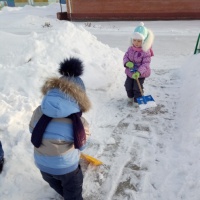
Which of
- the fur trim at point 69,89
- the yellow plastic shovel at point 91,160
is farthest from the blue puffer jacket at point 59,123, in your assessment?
the yellow plastic shovel at point 91,160

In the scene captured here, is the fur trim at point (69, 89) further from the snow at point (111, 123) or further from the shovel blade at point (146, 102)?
the shovel blade at point (146, 102)

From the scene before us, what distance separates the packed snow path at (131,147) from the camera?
2.85 m

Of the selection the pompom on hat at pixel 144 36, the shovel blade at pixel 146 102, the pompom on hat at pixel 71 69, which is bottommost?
the shovel blade at pixel 146 102

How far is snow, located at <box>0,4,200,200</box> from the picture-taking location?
2.82 m

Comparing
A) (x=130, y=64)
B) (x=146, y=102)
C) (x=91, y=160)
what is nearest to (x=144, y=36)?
(x=130, y=64)

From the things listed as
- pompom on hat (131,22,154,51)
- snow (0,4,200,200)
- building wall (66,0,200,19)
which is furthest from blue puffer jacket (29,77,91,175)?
building wall (66,0,200,19)

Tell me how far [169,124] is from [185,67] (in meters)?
2.74

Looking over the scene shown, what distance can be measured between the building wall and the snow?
28.3ft

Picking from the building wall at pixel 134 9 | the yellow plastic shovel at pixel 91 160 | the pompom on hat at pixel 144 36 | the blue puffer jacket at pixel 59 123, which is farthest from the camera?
the building wall at pixel 134 9

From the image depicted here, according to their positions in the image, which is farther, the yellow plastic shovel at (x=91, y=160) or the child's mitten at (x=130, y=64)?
the child's mitten at (x=130, y=64)

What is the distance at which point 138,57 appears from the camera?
462 cm

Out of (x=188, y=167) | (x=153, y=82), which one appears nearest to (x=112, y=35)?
(x=153, y=82)

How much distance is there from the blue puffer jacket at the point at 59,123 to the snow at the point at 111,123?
71 centimetres

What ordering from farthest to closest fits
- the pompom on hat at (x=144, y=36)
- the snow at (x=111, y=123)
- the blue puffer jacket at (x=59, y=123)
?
the pompom on hat at (x=144, y=36), the snow at (x=111, y=123), the blue puffer jacket at (x=59, y=123)
